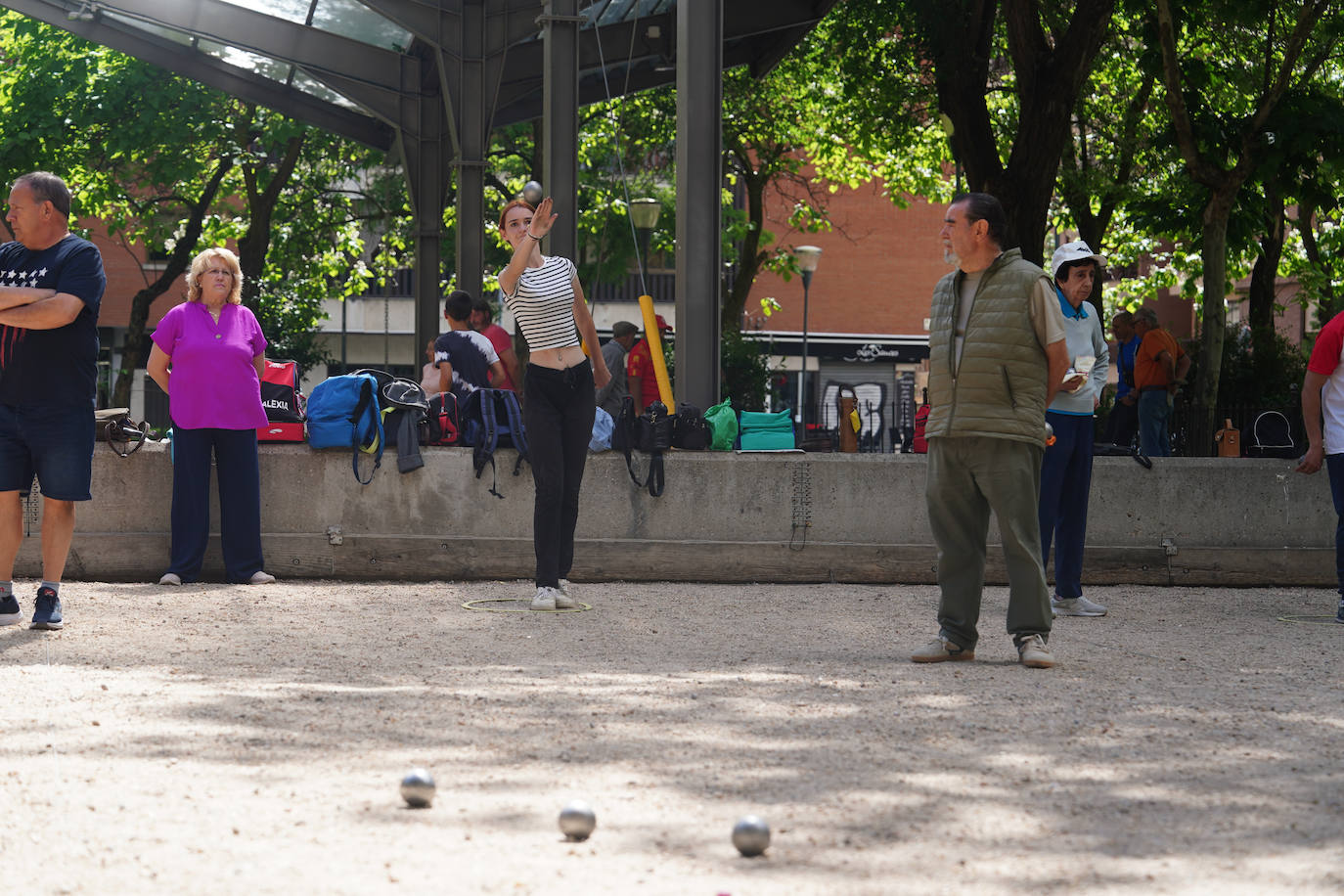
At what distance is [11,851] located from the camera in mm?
3600

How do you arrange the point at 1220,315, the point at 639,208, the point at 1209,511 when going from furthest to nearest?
1. the point at 639,208
2. the point at 1220,315
3. the point at 1209,511

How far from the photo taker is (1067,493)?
8.87 metres

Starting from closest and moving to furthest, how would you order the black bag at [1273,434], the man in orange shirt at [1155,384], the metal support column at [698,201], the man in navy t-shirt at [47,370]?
the man in navy t-shirt at [47,370]
the black bag at [1273,434]
the metal support column at [698,201]
the man in orange shirt at [1155,384]

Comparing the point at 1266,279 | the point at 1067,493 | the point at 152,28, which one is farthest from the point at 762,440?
the point at 1266,279

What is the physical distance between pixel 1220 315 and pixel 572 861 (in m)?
14.3

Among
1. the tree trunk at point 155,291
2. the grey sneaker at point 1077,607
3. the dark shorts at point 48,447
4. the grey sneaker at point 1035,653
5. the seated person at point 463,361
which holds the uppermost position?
the tree trunk at point 155,291

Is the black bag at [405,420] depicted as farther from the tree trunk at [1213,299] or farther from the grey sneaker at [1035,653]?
the tree trunk at [1213,299]

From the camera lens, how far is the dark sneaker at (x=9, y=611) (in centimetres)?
762

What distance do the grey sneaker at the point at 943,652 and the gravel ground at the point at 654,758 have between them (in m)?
0.11

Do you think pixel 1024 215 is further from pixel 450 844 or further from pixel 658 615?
pixel 450 844

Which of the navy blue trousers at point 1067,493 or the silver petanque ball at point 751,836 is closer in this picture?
the silver petanque ball at point 751,836

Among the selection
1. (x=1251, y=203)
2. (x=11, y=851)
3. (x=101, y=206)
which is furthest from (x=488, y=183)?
(x=11, y=851)

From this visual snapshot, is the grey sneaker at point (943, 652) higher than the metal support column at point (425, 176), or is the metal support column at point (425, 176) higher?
the metal support column at point (425, 176)

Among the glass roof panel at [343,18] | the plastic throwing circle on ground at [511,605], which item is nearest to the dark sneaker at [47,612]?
the plastic throwing circle on ground at [511,605]
